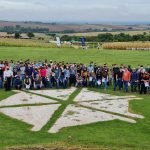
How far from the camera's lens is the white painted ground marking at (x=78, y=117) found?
→ 22.0 meters

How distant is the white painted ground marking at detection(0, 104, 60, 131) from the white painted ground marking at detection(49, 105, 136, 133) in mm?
721

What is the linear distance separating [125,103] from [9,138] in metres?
10.0

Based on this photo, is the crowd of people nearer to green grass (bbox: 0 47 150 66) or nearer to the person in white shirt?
the person in white shirt

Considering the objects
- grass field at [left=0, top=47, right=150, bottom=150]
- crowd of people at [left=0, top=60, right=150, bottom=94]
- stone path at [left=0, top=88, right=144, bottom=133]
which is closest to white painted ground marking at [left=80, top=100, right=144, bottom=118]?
stone path at [left=0, top=88, right=144, bottom=133]

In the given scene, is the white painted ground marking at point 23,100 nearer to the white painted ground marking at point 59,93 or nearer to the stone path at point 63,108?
the stone path at point 63,108

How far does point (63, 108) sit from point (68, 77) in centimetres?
760

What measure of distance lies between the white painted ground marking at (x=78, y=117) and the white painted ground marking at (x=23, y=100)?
2.70 meters

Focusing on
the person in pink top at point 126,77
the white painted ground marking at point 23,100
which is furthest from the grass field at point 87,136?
the person in pink top at point 126,77

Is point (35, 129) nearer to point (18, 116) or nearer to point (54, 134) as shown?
point (54, 134)

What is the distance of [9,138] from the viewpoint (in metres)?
19.3

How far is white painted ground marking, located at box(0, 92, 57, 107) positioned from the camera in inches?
1059

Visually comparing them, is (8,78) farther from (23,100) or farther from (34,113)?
(34,113)

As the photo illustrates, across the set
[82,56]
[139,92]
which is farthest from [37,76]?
[82,56]

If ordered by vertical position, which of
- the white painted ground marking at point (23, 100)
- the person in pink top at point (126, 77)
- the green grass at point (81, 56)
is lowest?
the white painted ground marking at point (23, 100)
